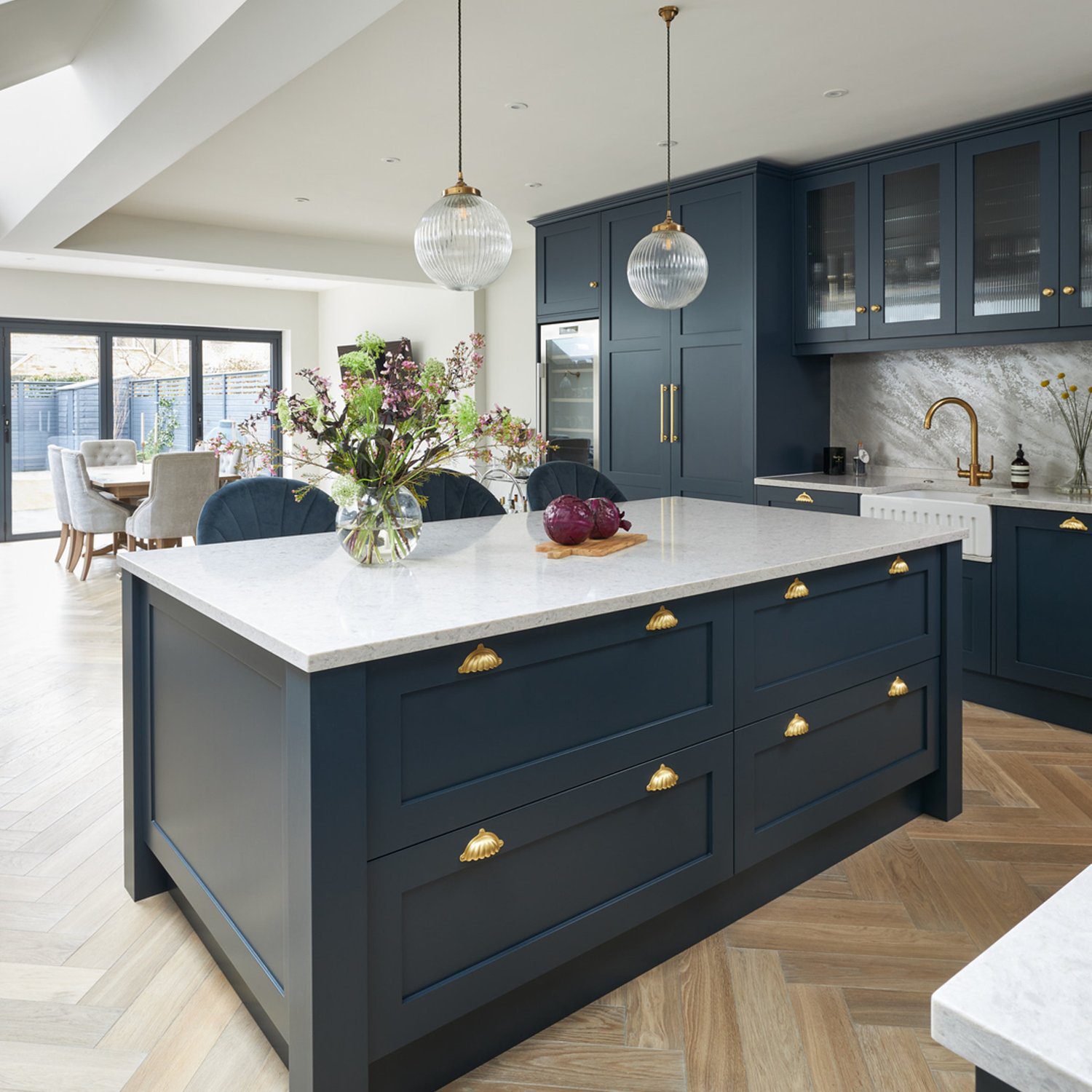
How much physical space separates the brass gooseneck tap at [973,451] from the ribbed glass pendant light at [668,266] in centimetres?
168

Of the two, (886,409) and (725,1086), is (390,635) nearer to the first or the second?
(725,1086)

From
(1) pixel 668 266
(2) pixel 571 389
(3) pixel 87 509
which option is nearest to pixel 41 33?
(1) pixel 668 266

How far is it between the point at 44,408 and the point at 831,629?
28.1 feet

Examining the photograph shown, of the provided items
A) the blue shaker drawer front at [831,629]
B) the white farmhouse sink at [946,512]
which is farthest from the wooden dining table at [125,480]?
the blue shaker drawer front at [831,629]

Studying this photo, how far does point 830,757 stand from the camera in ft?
7.72

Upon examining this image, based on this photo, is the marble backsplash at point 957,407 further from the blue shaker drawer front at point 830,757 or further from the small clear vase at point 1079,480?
the blue shaker drawer front at point 830,757

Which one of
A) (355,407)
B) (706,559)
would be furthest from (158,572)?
(706,559)

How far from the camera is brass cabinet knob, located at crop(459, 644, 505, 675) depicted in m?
1.59

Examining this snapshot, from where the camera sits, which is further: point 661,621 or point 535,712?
point 661,621

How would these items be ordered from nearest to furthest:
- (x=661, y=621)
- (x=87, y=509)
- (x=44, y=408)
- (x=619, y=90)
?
(x=661, y=621)
(x=619, y=90)
(x=87, y=509)
(x=44, y=408)

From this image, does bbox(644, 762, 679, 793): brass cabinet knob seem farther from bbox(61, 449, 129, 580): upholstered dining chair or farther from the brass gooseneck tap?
bbox(61, 449, 129, 580): upholstered dining chair

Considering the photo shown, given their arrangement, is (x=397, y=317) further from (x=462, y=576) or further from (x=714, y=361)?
(x=462, y=576)

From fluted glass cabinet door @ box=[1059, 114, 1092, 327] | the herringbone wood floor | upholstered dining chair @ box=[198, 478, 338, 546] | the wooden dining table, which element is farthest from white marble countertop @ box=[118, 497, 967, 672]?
the wooden dining table

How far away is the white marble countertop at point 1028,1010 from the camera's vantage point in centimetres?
48
